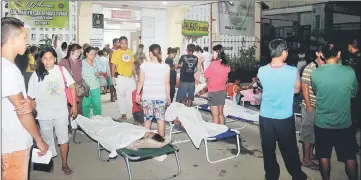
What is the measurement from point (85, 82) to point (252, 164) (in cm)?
307

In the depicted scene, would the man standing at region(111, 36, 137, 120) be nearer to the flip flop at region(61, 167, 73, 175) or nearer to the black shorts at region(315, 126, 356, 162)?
the flip flop at region(61, 167, 73, 175)

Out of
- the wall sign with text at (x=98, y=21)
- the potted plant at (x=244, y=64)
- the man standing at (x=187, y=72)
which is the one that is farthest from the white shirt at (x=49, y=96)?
the potted plant at (x=244, y=64)

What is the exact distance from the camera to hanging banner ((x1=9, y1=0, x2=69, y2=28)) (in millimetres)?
8609

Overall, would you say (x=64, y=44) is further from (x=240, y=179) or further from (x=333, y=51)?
(x=333, y=51)

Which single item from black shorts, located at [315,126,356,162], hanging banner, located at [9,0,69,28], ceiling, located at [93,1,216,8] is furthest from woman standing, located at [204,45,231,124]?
hanging banner, located at [9,0,69,28]

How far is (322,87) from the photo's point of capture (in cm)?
317

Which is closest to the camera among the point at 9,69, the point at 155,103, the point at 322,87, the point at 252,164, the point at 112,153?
the point at 9,69

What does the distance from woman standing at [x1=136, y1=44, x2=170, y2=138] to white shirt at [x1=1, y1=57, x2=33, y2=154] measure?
8.44ft

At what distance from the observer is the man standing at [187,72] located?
6512 millimetres

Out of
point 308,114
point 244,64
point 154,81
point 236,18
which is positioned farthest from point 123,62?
point 244,64

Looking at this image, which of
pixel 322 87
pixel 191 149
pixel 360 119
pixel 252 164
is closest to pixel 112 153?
pixel 191 149

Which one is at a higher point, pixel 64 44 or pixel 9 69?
pixel 64 44

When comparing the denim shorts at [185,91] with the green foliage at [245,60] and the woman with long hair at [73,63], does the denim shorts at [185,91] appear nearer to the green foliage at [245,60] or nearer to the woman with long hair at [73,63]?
the woman with long hair at [73,63]

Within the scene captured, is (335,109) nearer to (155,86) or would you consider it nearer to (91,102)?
(155,86)
